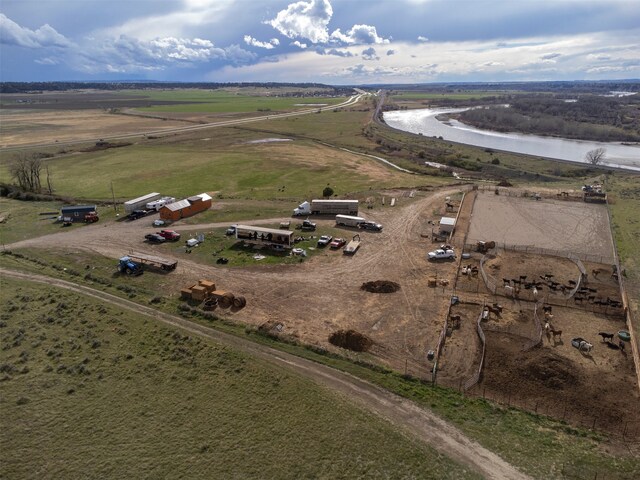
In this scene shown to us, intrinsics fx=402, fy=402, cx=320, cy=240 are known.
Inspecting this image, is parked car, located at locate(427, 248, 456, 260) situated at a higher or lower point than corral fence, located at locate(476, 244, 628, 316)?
higher

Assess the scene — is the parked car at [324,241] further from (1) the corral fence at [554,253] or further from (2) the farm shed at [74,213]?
(2) the farm shed at [74,213]

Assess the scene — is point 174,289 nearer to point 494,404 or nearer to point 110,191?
point 494,404

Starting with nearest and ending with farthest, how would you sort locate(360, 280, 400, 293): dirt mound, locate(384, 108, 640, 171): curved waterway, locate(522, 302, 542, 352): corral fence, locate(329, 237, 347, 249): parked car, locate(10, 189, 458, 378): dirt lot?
locate(522, 302, 542, 352): corral fence
locate(10, 189, 458, 378): dirt lot
locate(360, 280, 400, 293): dirt mound
locate(329, 237, 347, 249): parked car
locate(384, 108, 640, 171): curved waterway

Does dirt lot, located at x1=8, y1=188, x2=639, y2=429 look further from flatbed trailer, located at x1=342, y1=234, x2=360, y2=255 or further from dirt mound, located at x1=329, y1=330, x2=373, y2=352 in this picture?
flatbed trailer, located at x1=342, y1=234, x2=360, y2=255

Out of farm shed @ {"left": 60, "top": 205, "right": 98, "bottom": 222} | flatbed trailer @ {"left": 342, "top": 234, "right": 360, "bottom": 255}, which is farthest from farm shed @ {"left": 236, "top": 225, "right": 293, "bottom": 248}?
farm shed @ {"left": 60, "top": 205, "right": 98, "bottom": 222}

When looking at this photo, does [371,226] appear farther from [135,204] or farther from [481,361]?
[135,204]

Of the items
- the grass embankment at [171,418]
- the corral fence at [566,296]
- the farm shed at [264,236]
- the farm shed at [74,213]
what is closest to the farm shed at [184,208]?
the farm shed at [74,213]

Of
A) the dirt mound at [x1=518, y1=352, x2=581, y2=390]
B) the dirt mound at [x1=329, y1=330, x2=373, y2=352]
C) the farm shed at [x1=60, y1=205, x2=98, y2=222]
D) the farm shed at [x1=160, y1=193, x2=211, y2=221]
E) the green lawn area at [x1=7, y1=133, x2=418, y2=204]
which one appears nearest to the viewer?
the dirt mound at [x1=518, y1=352, x2=581, y2=390]

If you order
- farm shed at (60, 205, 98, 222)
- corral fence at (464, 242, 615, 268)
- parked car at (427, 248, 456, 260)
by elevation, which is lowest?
corral fence at (464, 242, 615, 268)
